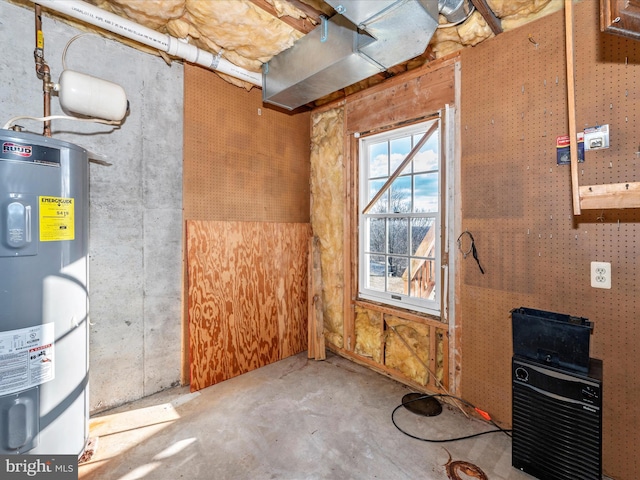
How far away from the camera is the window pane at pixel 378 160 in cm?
307

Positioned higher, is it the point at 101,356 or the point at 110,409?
the point at 101,356

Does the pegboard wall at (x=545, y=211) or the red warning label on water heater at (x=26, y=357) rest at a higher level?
the pegboard wall at (x=545, y=211)

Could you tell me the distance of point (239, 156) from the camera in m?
3.01

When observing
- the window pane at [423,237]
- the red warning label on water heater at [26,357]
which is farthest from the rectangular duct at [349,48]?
the red warning label on water heater at [26,357]

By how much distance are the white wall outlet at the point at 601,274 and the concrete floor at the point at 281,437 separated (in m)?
1.17

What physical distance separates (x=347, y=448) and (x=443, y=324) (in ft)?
3.90

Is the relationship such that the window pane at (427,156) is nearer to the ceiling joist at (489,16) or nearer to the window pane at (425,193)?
the window pane at (425,193)

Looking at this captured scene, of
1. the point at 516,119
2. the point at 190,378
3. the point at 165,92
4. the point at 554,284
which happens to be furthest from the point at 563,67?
the point at 190,378

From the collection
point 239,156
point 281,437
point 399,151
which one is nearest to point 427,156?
point 399,151

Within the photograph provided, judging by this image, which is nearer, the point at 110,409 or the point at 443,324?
the point at 110,409

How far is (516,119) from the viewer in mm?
2115

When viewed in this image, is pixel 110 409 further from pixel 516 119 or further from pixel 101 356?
pixel 516 119

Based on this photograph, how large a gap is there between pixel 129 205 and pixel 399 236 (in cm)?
234

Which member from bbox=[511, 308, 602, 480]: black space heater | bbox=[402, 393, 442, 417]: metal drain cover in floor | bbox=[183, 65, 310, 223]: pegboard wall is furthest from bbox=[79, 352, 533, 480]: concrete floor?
bbox=[183, 65, 310, 223]: pegboard wall
